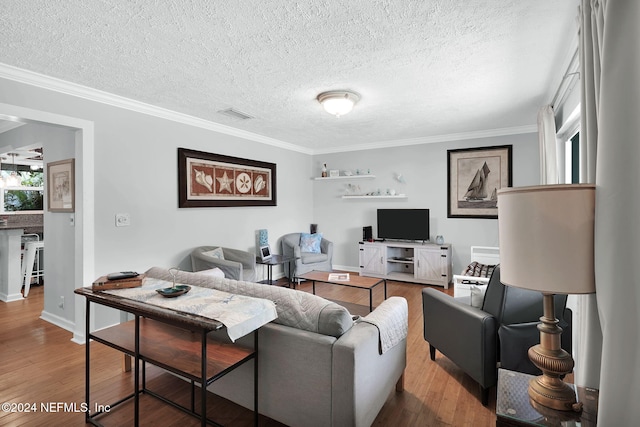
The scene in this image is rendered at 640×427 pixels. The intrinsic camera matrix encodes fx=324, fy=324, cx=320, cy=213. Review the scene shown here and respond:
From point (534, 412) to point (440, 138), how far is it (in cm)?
488

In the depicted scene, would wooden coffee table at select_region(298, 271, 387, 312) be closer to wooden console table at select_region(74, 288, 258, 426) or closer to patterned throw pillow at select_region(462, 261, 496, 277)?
patterned throw pillow at select_region(462, 261, 496, 277)

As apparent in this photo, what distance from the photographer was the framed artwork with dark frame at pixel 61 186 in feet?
10.8

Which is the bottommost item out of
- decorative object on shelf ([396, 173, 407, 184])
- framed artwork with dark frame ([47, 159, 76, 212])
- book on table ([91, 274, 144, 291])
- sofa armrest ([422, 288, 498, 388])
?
sofa armrest ([422, 288, 498, 388])

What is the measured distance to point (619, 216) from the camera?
978mm

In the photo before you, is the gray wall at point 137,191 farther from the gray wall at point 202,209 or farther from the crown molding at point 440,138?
the crown molding at point 440,138

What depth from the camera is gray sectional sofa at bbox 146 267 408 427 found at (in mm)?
1626

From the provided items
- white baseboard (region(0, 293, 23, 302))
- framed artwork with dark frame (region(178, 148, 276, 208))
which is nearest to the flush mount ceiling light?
framed artwork with dark frame (region(178, 148, 276, 208))

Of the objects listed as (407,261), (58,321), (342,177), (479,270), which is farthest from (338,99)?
(58,321)

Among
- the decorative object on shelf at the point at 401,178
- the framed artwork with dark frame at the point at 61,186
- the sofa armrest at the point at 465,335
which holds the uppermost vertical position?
the decorative object on shelf at the point at 401,178

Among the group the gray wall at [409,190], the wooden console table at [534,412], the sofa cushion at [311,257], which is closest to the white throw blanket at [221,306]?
the wooden console table at [534,412]

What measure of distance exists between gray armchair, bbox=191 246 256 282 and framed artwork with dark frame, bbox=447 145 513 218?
133 inches

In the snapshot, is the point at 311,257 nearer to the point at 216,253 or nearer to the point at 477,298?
the point at 216,253

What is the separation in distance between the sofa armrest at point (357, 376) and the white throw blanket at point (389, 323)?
59 millimetres

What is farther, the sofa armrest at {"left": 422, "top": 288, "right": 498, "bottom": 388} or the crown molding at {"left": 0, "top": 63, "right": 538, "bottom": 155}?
the crown molding at {"left": 0, "top": 63, "right": 538, "bottom": 155}
